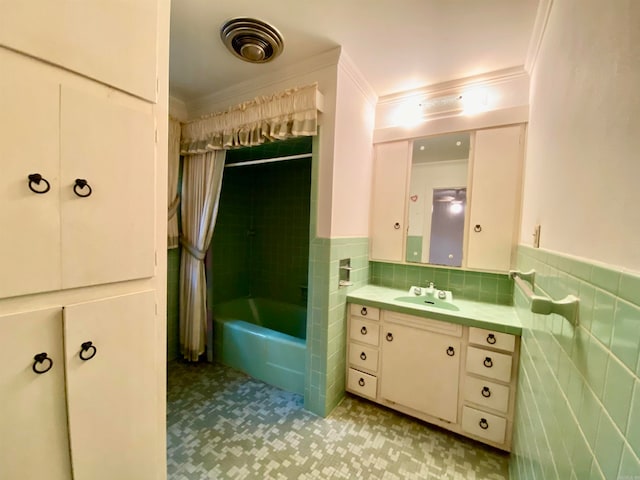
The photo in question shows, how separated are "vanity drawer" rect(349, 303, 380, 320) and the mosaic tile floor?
71 centimetres

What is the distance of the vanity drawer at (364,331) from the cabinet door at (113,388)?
133cm

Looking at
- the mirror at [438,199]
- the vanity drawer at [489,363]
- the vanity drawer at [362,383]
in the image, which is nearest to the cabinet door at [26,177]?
the vanity drawer at [362,383]

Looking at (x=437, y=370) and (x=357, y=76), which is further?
(x=357, y=76)

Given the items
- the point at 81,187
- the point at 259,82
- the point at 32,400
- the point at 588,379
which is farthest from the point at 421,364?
the point at 259,82

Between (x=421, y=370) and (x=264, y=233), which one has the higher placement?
(x=264, y=233)

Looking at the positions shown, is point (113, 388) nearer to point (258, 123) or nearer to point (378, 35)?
point (258, 123)

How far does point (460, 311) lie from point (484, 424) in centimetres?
68

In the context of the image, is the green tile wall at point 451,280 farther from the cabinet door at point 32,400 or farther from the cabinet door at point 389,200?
the cabinet door at point 32,400

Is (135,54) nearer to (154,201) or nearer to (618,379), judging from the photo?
(154,201)

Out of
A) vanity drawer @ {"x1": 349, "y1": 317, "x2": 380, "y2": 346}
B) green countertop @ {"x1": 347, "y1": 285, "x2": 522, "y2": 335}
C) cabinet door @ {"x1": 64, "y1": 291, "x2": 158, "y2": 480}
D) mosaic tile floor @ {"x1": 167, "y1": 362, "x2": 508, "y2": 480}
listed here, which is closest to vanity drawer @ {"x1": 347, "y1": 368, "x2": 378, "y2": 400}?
mosaic tile floor @ {"x1": 167, "y1": 362, "x2": 508, "y2": 480}

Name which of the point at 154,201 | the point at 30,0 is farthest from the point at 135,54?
the point at 154,201

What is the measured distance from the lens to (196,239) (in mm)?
2314

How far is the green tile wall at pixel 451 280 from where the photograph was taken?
186 centimetres

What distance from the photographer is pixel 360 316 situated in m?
1.89
